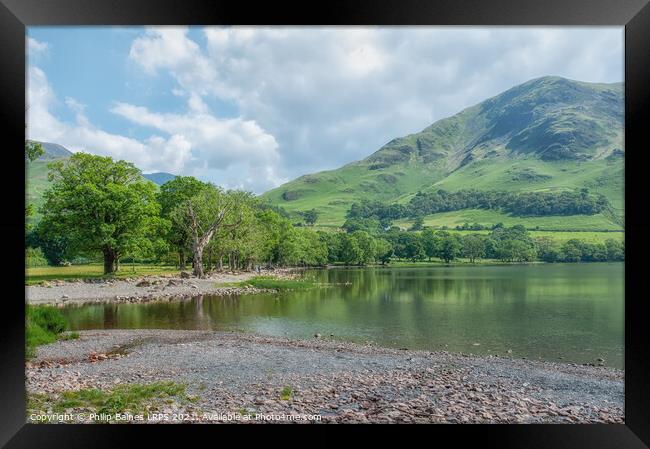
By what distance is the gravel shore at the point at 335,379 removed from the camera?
405cm

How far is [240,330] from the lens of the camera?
9.16 m

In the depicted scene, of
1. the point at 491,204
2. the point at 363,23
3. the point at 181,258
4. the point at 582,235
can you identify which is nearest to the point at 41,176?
the point at 181,258

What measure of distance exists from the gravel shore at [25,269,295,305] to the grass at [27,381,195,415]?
27.5 ft

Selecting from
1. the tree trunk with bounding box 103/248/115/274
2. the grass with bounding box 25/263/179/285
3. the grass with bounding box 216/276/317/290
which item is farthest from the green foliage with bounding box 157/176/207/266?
the grass with bounding box 216/276/317/290

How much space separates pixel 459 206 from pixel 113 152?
58817 mm

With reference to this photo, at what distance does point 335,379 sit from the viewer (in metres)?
5.18

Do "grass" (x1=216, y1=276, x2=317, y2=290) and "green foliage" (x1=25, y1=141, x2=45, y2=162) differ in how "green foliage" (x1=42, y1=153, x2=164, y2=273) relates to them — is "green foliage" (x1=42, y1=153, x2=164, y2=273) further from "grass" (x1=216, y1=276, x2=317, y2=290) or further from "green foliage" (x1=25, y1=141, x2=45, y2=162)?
"green foliage" (x1=25, y1=141, x2=45, y2=162)

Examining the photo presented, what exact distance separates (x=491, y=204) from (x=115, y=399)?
206ft

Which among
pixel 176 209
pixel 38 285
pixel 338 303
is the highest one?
pixel 176 209

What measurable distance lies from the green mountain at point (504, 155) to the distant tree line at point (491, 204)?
8.31 feet

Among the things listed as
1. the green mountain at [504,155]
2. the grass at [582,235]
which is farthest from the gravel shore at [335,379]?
the green mountain at [504,155]

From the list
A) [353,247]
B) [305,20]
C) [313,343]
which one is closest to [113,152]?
[313,343]

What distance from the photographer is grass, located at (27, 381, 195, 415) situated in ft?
12.5

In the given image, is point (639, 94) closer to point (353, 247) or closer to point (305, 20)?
point (305, 20)
